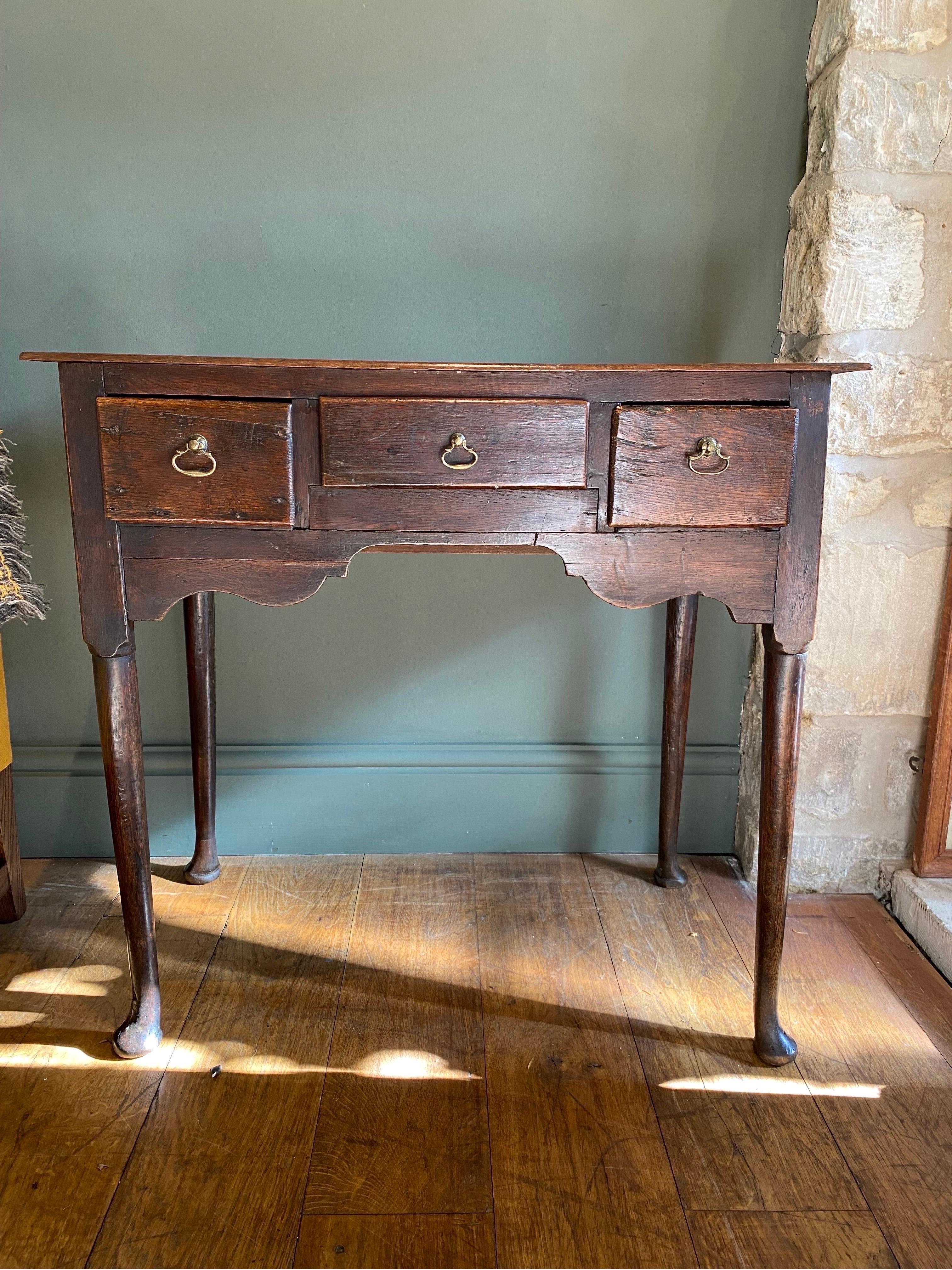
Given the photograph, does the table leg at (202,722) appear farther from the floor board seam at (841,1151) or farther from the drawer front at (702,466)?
the floor board seam at (841,1151)

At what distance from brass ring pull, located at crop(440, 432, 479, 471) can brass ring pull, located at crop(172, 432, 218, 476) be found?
0.29m

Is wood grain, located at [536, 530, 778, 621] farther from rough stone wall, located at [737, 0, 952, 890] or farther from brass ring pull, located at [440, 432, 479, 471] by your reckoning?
→ rough stone wall, located at [737, 0, 952, 890]

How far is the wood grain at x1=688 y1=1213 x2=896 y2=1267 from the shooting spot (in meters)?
1.02

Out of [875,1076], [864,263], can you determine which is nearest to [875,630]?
[864,263]

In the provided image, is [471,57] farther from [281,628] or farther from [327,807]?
[327,807]

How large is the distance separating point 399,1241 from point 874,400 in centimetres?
145

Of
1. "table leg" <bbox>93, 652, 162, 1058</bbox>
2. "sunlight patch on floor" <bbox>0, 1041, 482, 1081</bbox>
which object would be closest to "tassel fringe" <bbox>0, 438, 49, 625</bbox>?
"table leg" <bbox>93, 652, 162, 1058</bbox>

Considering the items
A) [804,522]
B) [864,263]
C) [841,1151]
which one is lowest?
[841,1151]

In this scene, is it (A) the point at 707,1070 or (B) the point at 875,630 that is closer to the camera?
(A) the point at 707,1070

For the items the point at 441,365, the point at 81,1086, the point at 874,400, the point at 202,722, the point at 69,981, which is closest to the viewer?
the point at 441,365

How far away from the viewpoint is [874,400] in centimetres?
161

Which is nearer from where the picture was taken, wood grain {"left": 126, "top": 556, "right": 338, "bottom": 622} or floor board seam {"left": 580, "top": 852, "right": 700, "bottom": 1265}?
floor board seam {"left": 580, "top": 852, "right": 700, "bottom": 1265}

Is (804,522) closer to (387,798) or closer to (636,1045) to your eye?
(636,1045)

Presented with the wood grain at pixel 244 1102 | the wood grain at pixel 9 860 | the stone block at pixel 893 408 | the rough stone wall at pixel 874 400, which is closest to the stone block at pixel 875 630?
the rough stone wall at pixel 874 400
